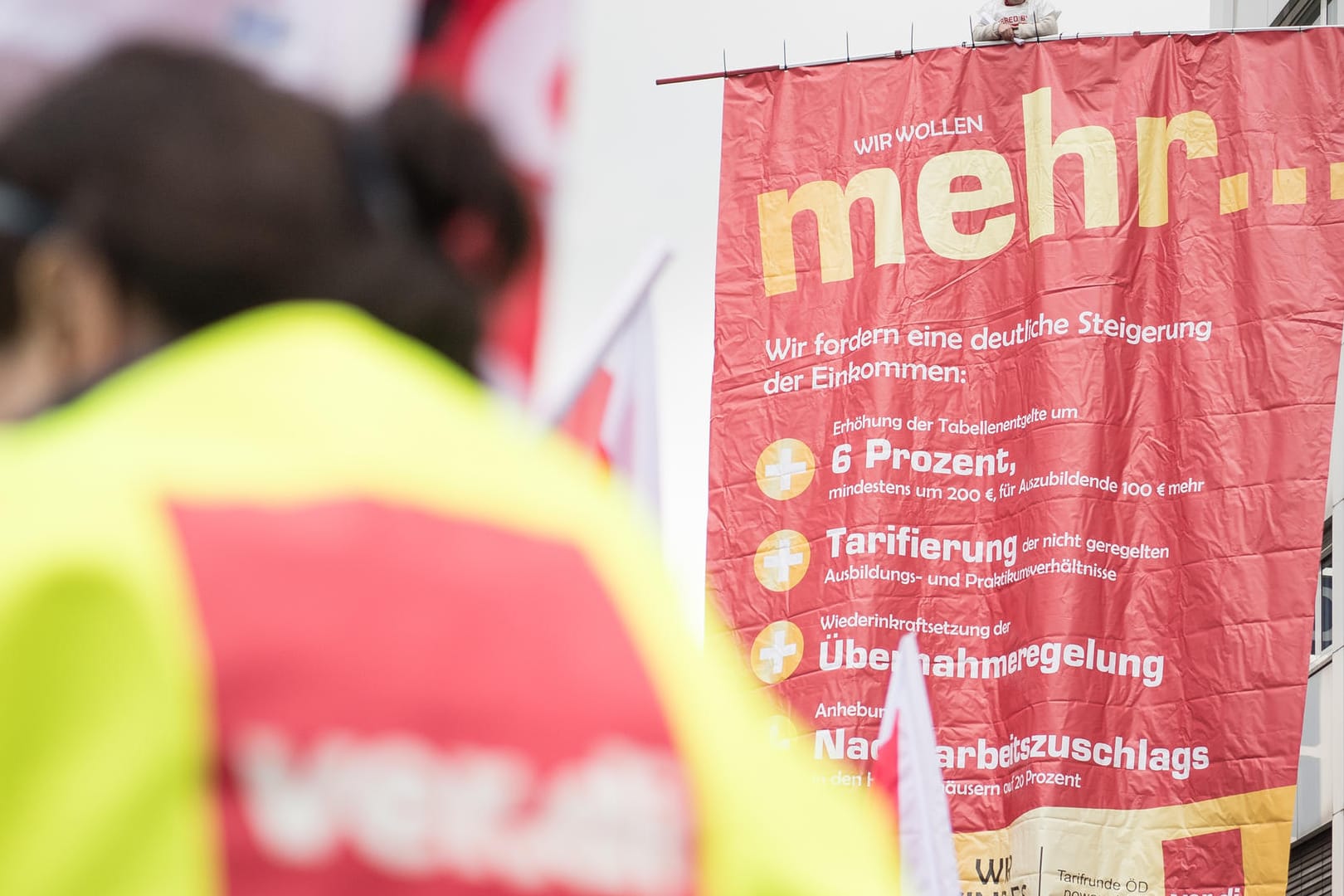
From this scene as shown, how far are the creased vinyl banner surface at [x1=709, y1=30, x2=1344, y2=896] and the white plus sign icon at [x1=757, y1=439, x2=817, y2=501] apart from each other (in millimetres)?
14

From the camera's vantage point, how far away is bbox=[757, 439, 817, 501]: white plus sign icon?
30.8 ft

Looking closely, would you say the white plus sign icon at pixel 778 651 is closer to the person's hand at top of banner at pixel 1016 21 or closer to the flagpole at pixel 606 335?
the person's hand at top of banner at pixel 1016 21

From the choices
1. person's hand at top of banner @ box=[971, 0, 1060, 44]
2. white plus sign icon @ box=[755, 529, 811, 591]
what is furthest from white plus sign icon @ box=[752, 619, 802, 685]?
person's hand at top of banner @ box=[971, 0, 1060, 44]

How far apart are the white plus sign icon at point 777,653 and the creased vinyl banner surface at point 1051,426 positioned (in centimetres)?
1

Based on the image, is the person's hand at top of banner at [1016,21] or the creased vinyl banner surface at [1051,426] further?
the person's hand at top of banner at [1016,21]

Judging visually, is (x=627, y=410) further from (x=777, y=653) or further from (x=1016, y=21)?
(x=1016, y=21)

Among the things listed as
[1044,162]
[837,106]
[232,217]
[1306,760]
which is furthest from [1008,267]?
[232,217]

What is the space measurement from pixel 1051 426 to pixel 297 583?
8388mm

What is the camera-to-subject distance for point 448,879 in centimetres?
85

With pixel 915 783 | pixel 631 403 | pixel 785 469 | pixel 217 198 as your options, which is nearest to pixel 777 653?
pixel 785 469

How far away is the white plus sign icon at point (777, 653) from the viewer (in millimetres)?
9164

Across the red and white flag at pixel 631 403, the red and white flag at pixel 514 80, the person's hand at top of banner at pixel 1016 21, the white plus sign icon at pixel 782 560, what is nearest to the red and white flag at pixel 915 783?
the red and white flag at pixel 631 403

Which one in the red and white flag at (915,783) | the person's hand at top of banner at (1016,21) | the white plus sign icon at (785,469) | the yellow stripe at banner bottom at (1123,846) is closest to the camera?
the red and white flag at (915,783)

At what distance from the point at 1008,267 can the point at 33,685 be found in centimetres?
896
